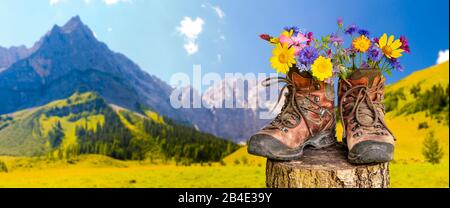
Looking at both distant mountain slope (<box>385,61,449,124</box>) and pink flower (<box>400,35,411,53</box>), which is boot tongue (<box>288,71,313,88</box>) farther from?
distant mountain slope (<box>385,61,449,124</box>)

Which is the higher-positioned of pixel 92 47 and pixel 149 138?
pixel 92 47

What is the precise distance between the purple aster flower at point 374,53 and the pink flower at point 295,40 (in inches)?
32.2

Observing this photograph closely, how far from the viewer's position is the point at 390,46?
5.65 meters

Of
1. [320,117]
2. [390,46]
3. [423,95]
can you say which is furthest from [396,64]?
[423,95]

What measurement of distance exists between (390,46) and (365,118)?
0.91 m

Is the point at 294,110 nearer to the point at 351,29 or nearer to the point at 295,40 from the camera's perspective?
the point at 295,40

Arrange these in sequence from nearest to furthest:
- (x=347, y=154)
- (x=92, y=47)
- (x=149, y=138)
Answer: (x=347, y=154), (x=149, y=138), (x=92, y=47)

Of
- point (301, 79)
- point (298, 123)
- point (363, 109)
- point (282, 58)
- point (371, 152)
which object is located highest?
point (282, 58)

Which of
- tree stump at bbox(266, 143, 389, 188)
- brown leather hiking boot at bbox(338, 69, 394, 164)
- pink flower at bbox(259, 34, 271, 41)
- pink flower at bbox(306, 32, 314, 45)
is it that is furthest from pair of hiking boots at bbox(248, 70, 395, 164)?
pink flower at bbox(259, 34, 271, 41)

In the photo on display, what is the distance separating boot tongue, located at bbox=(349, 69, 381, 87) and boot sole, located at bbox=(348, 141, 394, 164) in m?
0.85
